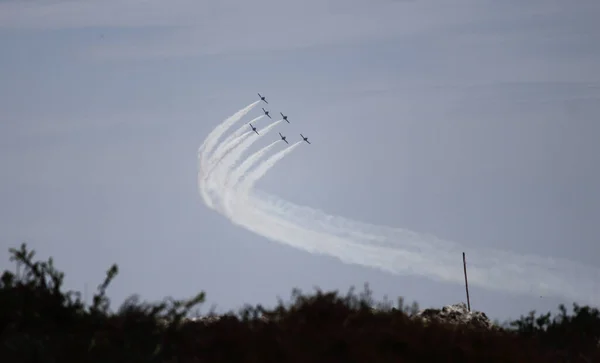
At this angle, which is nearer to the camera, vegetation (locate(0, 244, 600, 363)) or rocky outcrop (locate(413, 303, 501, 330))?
vegetation (locate(0, 244, 600, 363))

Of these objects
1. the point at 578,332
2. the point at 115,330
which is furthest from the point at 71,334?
the point at 578,332

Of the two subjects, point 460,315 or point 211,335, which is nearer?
point 211,335

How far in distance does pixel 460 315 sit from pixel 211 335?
12.2 m

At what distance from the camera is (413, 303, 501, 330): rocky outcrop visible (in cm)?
2625

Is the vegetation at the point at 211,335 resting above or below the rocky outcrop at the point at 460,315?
below

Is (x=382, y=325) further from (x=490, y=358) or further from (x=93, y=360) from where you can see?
(x=93, y=360)

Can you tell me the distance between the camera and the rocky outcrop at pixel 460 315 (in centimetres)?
2625

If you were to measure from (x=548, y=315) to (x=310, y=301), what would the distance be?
38.9ft

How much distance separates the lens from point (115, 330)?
56.5 ft

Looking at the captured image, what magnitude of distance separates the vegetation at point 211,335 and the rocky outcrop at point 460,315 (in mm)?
6054

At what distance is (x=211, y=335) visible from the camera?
55.8 feet

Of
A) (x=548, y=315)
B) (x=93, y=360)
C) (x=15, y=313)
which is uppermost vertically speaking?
(x=548, y=315)

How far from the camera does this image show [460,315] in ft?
90.2

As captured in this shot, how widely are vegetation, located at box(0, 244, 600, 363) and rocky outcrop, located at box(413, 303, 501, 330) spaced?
6054mm
